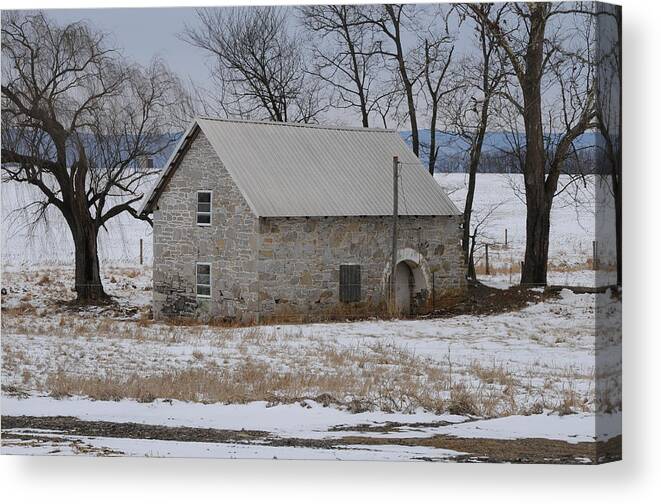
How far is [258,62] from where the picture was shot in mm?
13617

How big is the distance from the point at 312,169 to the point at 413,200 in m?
1.12

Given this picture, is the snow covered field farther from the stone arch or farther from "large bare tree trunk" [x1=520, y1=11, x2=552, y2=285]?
the stone arch

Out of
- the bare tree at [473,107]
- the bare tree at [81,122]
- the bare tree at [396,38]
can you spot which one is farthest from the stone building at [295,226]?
the bare tree at [396,38]

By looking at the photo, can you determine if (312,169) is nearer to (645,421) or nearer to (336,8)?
(336,8)

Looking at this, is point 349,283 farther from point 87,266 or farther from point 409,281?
point 87,266

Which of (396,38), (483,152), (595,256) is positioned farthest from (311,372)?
(396,38)

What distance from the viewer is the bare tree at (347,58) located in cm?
1320

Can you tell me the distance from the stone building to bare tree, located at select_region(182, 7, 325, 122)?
224 mm

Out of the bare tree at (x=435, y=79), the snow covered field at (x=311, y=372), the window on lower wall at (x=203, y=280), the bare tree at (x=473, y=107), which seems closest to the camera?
the snow covered field at (x=311, y=372)

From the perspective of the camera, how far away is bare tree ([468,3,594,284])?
41.4 ft

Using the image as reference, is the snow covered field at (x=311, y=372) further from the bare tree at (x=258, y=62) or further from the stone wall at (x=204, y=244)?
the bare tree at (x=258, y=62)

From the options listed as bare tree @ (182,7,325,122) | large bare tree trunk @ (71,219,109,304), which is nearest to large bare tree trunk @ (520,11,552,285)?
bare tree @ (182,7,325,122)

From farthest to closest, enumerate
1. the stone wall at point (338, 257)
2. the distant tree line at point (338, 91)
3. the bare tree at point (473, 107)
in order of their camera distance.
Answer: the stone wall at point (338, 257) → the bare tree at point (473, 107) → the distant tree line at point (338, 91)

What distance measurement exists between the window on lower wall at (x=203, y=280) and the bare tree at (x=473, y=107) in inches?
108
